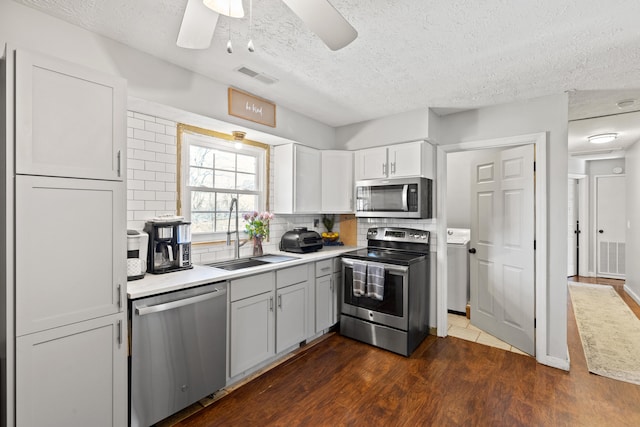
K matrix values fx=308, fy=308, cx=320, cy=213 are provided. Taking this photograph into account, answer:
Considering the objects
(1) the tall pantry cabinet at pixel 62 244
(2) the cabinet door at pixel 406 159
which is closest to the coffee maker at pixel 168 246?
(1) the tall pantry cabinet at pixel 62 244

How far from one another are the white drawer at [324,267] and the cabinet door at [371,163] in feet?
3.67

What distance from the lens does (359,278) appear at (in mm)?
3203

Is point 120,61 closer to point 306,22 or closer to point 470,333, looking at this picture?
point 306,22

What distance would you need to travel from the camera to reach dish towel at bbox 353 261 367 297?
3.18m

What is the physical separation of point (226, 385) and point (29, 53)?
7.74 feet

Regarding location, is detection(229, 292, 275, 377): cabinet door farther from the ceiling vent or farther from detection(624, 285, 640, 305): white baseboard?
detection(624, 285, 640, 305): white baseboard

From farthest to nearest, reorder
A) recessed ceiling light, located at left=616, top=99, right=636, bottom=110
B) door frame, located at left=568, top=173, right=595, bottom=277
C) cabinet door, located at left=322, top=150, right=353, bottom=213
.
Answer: door frame, located at left=568, top=173, right=595, bottom=277, cabinet door, located at left=322, top=150, right=353, bottom=213, recessed ceiling light, located at left=616, top=99, right=636, bottom=110

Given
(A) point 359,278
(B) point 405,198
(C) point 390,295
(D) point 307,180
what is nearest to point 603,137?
(B) point 405,198

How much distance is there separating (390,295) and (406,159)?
1.45 meters

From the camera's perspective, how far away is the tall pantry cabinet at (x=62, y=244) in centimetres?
142

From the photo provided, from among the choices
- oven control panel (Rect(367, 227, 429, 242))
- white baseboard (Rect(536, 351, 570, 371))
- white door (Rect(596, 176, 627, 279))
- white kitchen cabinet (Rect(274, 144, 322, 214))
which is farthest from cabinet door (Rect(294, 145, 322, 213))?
white door (Rect(596, 176, 627, 279))

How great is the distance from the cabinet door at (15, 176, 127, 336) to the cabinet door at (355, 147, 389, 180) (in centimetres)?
257

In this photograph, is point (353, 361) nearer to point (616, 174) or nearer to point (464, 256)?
point (464, 256)

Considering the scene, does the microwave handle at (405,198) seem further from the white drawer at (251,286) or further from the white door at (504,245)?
the white drawer at (251,286)
